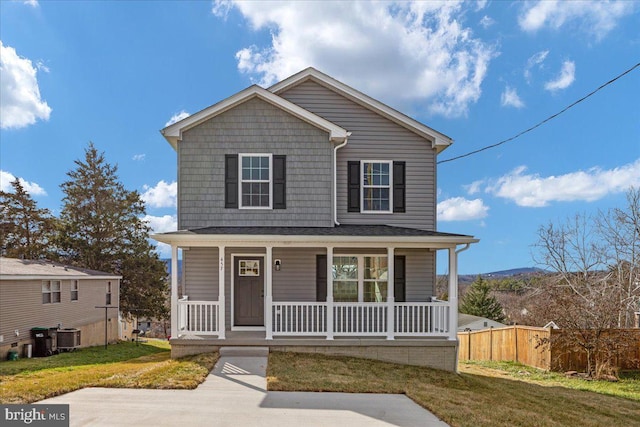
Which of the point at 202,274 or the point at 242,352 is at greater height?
the point at 202,274

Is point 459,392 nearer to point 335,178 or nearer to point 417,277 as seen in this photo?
A: point 417,277

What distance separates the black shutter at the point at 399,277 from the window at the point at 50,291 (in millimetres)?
13773

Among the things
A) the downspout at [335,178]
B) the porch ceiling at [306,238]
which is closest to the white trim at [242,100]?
the downspout at [335,178]

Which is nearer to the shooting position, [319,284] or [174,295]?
[174,295]

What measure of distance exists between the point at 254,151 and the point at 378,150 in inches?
141

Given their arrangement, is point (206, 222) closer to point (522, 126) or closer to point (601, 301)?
point (522, 126)

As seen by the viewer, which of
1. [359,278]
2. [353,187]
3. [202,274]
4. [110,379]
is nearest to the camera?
[110,379]

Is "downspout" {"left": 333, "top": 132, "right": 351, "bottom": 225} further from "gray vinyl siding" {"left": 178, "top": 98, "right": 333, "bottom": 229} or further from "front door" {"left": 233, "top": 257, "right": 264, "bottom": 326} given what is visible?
"front door" {"left": 233, "top": 257, "right": 264, "bottom": 326}

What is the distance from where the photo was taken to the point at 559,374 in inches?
472

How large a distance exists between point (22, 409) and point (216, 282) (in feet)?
18.2

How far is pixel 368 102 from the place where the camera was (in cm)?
1149

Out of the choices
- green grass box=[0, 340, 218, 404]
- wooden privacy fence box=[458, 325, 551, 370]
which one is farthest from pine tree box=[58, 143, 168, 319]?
wooden privacy fence box=[458, 325, 551, 370]

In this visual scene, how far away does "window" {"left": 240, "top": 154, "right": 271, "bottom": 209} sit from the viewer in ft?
35.1

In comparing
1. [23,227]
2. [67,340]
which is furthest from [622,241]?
[23,227]
